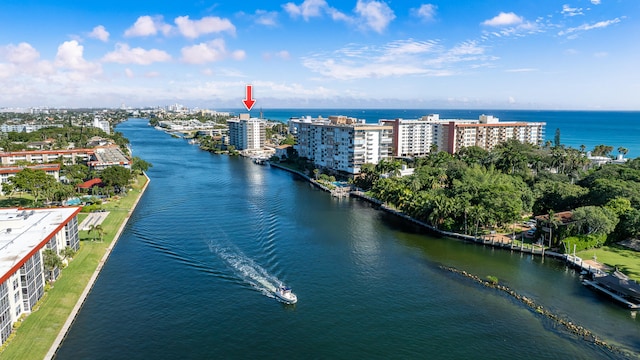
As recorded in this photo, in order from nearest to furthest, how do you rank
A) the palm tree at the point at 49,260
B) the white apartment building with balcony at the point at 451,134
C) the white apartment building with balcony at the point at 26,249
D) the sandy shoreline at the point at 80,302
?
the sandy shoreline at the point at 80,302
the white apartment building with balcony at the point at 26,249
the palm tree at the point at 49,260
the white apartment building with balcony at the point at 451,134

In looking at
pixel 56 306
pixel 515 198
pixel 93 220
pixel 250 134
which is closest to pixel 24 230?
pixel 56 306

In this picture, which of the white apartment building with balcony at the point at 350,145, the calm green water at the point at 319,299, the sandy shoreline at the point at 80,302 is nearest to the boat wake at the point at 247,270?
the calm green water at the point at 319,299

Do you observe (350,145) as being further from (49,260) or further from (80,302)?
(80,302)

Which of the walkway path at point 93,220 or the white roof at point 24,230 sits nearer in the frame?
the white roof at point 24,230

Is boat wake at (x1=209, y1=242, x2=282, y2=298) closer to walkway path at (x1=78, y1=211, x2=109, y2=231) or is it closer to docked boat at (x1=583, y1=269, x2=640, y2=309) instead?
walkway path at (x1=78, y1=211, x2=109, y2=231)

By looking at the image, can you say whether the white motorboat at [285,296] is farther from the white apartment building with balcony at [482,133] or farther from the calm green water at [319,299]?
the white apartment building with balcony at [482,133]

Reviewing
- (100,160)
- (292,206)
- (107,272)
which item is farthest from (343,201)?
(100,160)
